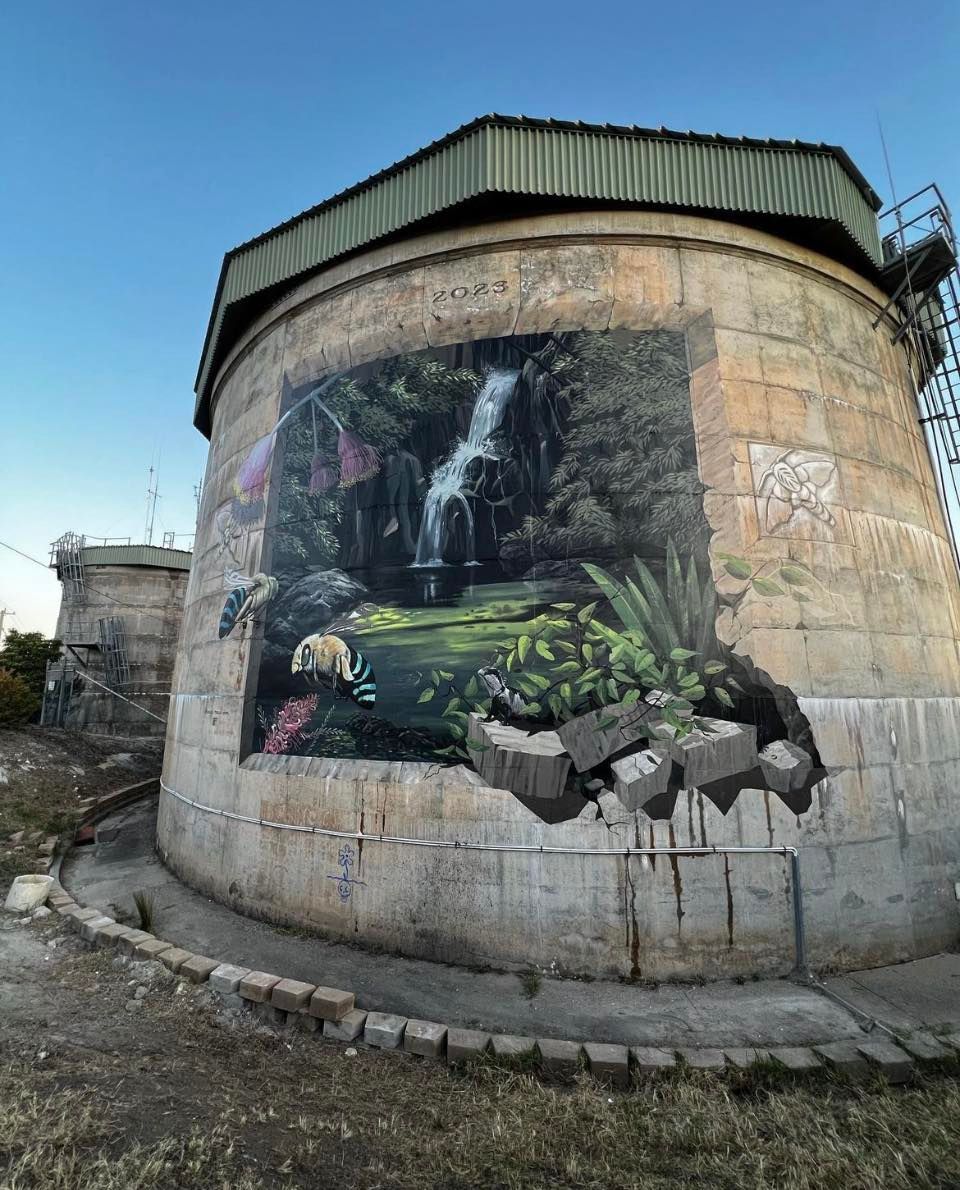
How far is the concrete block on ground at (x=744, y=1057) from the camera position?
534 centimetres

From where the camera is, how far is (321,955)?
25.4 ft

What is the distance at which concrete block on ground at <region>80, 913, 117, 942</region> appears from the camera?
8180 mm

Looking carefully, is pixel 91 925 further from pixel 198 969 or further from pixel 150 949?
pixel 198 969

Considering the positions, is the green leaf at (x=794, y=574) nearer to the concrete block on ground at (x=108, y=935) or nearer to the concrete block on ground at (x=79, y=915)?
the concrete block on ground at (x=108, y=935)

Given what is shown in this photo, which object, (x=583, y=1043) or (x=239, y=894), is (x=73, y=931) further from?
(x=583, y=1043)

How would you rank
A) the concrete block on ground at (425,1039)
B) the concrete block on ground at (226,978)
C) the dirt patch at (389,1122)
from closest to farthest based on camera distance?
1. the dirt patch at (389,1122)
2. the concrete block on ground at (425,1039)
3. the concrete block on ground at (226,978)

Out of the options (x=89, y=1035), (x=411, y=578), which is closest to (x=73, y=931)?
(x=89, y=1035)

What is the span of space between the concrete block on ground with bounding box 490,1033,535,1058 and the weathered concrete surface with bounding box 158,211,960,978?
1.67m

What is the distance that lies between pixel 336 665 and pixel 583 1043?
5.50 metres

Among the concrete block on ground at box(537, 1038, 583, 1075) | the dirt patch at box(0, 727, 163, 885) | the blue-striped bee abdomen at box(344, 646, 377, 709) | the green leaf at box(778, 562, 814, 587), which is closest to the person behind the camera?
the concrete block on ground at box(537, 1038, 583, 1075)

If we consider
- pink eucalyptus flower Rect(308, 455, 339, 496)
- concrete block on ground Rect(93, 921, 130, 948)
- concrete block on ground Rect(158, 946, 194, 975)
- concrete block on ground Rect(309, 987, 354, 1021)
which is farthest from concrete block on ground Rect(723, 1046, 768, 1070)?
pink eucalyptus flower Rect(308, 455, 339, 496)

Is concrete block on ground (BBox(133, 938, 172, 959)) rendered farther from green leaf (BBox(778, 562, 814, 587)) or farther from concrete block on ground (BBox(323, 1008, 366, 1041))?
green leaf (BBox(778, 562, 814, 587))

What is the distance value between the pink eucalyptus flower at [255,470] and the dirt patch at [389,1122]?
7935 millimetres

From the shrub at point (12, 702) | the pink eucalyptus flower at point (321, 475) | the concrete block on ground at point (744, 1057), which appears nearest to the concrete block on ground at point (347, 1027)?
the concrete block on ground at point (744, 1057)
